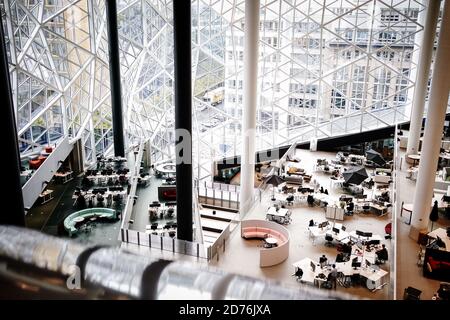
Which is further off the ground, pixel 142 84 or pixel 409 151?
pixel 142 84

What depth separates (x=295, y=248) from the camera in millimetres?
16625

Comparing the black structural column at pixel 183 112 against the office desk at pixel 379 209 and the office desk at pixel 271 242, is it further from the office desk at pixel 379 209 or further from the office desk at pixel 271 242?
the office desk at pixel 379 209

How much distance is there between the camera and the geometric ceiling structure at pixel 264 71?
29.0 metres

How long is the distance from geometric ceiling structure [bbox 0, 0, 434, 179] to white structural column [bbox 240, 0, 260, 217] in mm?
10736

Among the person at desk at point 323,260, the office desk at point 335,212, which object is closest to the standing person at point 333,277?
the person at desk at point 323,260

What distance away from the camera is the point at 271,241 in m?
16.3

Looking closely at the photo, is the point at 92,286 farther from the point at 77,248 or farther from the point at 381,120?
the point at 381,120

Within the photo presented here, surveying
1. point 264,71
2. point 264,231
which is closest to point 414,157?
point 264,71

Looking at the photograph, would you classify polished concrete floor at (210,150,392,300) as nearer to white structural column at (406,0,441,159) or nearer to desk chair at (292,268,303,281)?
desk chair at (292,268,303,281)

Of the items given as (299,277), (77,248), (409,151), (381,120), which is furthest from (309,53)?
(77,248)

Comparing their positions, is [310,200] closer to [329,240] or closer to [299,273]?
[329,240]

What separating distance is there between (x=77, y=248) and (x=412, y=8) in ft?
103

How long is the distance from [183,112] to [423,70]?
57.6 feet
